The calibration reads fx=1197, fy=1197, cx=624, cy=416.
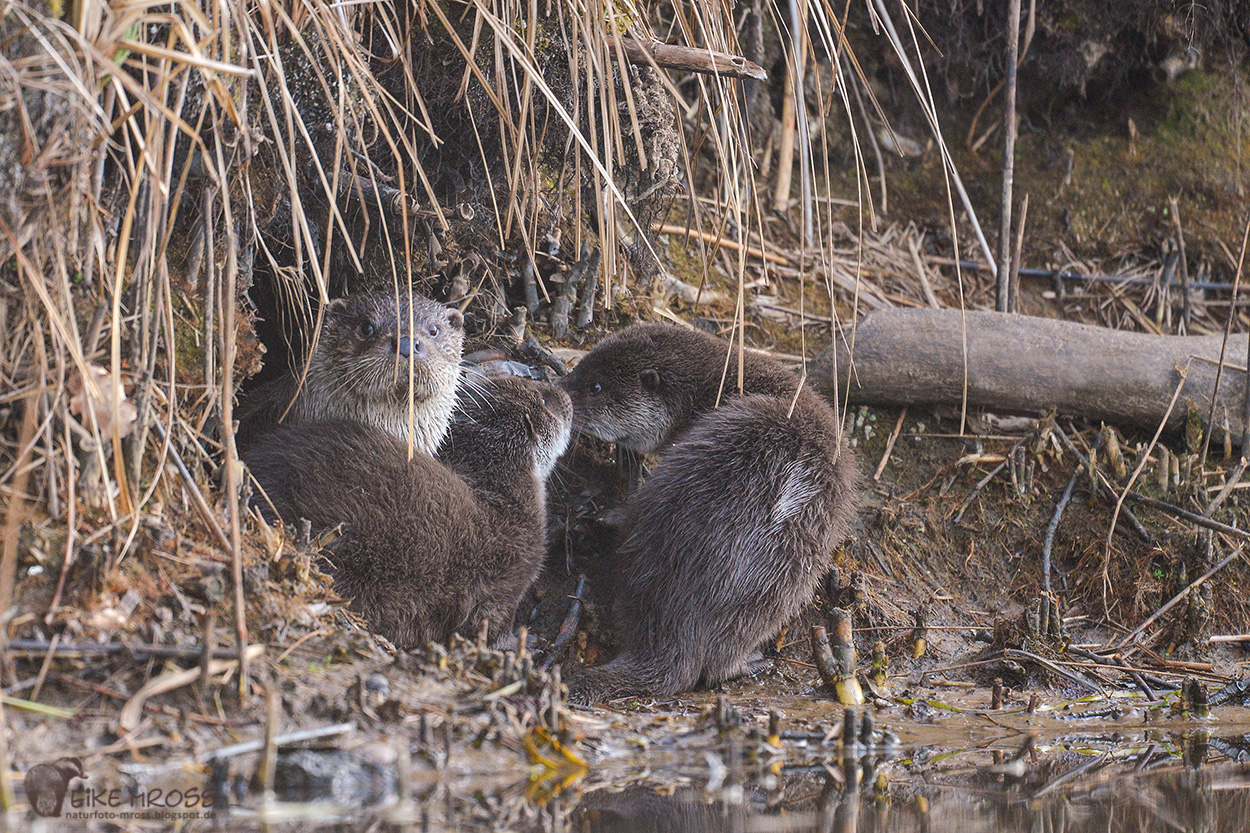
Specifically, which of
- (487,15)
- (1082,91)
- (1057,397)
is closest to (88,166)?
(487,15)

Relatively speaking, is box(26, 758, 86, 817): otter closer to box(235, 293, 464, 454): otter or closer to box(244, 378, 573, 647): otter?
box(244, 378, 573, 647): otter

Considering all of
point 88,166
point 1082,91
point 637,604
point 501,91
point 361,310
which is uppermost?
point 1082,91

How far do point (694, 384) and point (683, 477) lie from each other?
645mm

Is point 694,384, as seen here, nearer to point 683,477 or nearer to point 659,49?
point 683,477

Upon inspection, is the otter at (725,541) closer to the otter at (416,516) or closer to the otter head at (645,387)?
the otter head at (645,387)

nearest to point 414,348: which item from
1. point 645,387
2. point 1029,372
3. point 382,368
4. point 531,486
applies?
point 382,368

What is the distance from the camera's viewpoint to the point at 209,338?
2.81 metres

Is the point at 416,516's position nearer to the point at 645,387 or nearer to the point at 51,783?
the point at 645,387

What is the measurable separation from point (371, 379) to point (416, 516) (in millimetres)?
718

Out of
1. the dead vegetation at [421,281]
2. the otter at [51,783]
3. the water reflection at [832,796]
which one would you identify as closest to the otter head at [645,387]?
the dead vegetation at [421,281]

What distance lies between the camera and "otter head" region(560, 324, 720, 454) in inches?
171

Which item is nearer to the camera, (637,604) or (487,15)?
(487,15)

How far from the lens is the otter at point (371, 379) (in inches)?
154

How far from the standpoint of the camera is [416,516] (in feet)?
11.1
